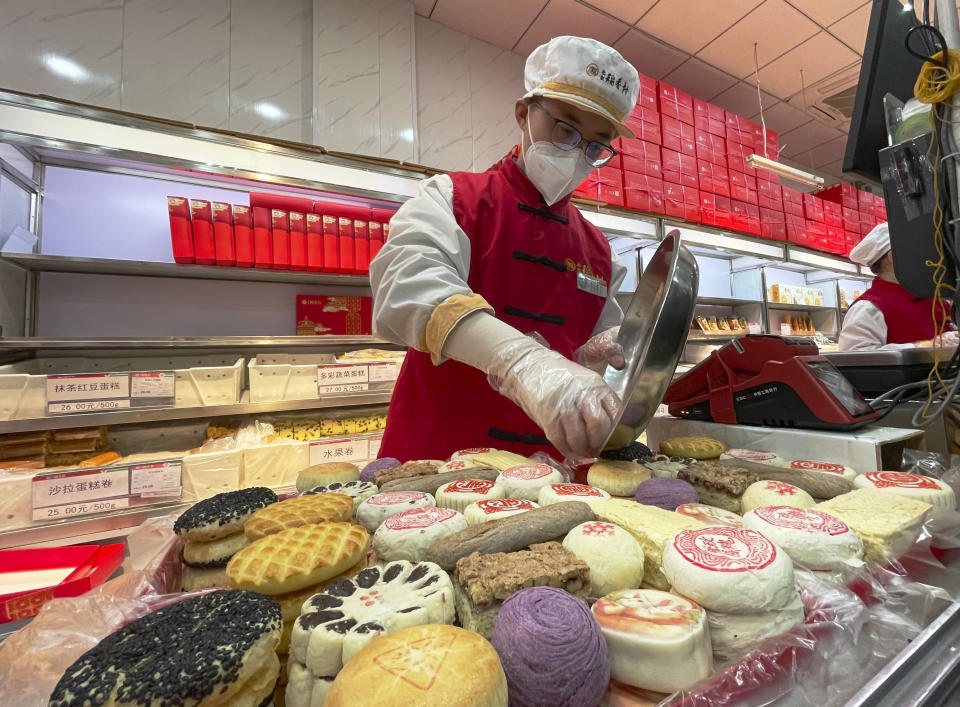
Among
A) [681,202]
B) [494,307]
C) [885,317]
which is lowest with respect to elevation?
[494,307]

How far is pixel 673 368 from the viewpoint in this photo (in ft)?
Answer: 2.59

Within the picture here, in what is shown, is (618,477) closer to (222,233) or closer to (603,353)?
(603,353)

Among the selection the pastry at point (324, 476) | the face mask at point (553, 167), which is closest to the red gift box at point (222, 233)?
the face mask at point (553, 167)

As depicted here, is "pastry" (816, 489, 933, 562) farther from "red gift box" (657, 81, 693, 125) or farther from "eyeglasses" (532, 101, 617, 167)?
"red gift box" (657, 81, 693, 125)

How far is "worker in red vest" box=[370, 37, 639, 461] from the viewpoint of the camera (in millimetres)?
1070

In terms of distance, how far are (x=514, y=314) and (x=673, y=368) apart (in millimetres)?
816

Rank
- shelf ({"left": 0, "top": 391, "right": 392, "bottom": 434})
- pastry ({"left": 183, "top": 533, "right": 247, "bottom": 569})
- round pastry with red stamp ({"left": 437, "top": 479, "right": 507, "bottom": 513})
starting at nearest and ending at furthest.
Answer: pastry ({"left": 183, "top": 533, "right": 247, "bottom": 569}), round pastry with red stamp ({"left": 437, "top": 479, "right": 507, "bottom": 513}), shelf ({"left": 0, "top": 391, "right": 392, "bottom": 434})

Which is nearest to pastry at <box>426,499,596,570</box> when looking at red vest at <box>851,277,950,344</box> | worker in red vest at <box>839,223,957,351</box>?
worker in red vest at <box>839,223,957,351</box>

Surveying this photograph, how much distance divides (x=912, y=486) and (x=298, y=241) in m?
2.81

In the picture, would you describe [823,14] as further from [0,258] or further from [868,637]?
[0,258]

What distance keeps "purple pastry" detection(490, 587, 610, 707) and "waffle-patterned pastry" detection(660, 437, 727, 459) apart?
0.74 metres

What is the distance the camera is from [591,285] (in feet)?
5.55

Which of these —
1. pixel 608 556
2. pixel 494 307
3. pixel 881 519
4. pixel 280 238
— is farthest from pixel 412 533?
pixel 280 238

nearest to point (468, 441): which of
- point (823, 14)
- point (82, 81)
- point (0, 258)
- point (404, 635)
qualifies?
point (404, 635)
